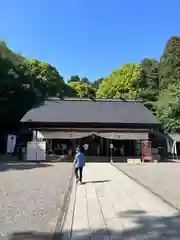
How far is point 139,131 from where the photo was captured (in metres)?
24.5

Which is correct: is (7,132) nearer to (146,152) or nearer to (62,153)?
(62,153)

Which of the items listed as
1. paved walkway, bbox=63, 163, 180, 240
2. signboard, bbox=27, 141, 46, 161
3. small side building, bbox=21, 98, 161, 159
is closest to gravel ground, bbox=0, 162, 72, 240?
paved walkway, bbox=63, 163, 180, 240

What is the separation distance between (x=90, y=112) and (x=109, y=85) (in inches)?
1223

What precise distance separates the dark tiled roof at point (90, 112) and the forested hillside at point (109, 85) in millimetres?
2775

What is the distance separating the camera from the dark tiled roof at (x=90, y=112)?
2505 cm

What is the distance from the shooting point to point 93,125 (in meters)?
24.9

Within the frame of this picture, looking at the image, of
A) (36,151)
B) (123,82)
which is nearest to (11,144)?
(36,151)

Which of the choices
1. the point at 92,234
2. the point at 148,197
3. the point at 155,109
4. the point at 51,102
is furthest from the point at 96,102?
the point at 92,234

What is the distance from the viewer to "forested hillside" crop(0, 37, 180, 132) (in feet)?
97.1

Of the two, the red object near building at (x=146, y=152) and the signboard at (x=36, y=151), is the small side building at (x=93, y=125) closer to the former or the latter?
the red object near building at (x=146, y=152)

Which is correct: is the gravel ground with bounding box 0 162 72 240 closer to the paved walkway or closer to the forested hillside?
the paved walkway

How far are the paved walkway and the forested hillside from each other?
2287 cm

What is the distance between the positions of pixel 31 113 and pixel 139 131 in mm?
10116

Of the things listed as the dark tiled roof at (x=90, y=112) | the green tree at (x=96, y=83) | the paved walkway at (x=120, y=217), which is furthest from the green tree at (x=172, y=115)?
the green tree at (x=96, y=83)
